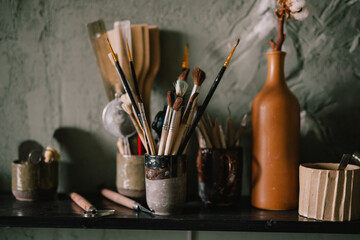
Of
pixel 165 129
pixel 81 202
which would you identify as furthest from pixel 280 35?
pixel 81 202

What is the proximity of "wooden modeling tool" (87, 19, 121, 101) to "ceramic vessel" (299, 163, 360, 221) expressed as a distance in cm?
49

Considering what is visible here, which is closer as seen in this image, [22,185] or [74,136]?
[22,185]

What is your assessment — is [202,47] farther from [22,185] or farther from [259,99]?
[22,185]

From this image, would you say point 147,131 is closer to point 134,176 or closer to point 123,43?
point 134,176

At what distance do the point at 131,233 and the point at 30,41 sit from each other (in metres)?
0.56

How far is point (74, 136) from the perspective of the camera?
0.92 meters

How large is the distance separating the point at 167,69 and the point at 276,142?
1.10 ft

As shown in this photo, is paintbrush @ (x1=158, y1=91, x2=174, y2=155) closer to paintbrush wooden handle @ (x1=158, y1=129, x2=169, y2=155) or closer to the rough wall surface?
paintbrush wooden handle @ (x1=158, y1=129, x2=169, y2=155)

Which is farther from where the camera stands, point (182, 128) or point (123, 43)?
point (123, 43)

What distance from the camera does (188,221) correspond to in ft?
2.18

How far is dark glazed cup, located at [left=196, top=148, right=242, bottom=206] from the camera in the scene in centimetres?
75

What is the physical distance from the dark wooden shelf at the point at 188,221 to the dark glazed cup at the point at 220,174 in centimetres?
3

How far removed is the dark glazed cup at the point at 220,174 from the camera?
2.47 ft

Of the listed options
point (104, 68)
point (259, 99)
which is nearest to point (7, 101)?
point (104, 68)
